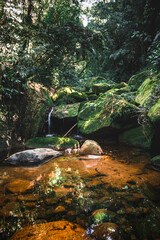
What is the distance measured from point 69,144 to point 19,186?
3033 mm

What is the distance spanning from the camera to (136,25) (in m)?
9.10

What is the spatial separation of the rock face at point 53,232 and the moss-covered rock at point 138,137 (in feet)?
13.6

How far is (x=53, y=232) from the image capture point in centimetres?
161

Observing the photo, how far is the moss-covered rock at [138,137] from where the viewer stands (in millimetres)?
5016

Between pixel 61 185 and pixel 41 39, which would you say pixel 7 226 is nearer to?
pixel 61 185

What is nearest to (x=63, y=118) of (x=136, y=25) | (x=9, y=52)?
(x=9, y=52)

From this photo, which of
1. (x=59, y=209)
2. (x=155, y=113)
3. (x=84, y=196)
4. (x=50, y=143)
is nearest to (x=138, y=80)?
(x=155, y=113)

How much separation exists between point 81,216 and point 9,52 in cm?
419

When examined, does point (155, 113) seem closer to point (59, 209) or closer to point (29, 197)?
point (59, 209)

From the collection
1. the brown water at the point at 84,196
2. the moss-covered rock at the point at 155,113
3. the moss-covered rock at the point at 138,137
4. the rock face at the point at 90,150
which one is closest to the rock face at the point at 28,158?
the brown water at the point at 84,196

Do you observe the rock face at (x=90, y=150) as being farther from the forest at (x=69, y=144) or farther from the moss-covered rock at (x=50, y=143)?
the moss-covered rock at (x=50, y=143)

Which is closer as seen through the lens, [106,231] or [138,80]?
[106,231]

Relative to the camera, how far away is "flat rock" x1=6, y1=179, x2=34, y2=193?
2531 millimetres

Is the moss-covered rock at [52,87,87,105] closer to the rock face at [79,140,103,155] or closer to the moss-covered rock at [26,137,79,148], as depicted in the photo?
the moss-covered rock at [26,137,79,148]
